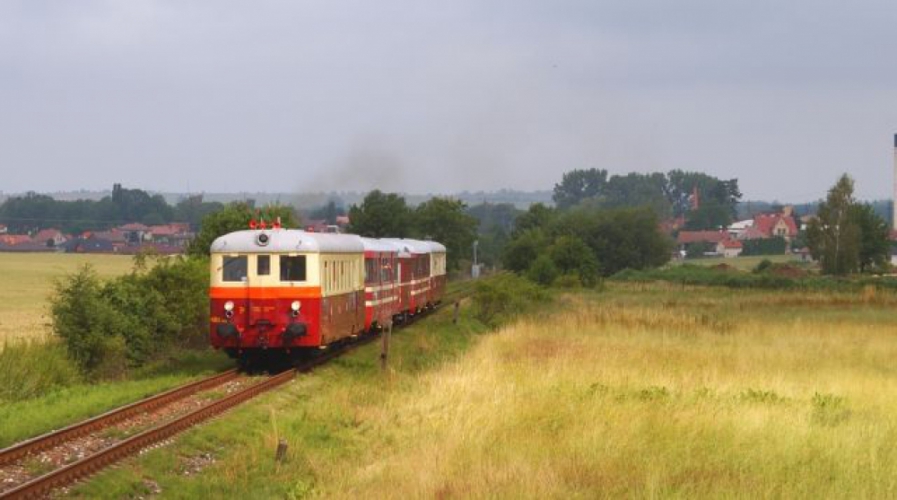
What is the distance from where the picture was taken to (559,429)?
651 inches

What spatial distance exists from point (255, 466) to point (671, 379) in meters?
10.6

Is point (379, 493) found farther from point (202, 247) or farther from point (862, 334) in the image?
point (202, 247)

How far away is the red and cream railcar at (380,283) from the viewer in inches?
1273

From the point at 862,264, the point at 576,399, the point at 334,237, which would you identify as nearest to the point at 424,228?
the point at 862,264

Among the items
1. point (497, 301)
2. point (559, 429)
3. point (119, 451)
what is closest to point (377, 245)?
point (497, 301)

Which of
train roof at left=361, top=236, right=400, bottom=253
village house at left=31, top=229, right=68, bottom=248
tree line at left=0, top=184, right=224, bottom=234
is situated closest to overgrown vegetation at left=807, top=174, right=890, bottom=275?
train roof at left=361, top=236, right=400, bottom=253

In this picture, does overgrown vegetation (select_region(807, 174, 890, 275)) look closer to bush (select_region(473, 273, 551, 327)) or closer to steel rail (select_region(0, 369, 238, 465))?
bush (select_region(473, 273, 551, 327))

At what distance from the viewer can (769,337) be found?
34.9 metres

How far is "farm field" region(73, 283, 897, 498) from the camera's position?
13.0 m

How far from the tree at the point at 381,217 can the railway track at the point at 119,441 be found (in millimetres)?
74301

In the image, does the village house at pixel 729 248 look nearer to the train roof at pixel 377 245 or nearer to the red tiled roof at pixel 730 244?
the red tiled roof at pixel 730 244

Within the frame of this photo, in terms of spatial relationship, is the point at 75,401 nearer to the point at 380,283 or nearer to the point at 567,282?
the point at 380,283

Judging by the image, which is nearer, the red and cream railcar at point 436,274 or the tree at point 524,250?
the red and cream railcar at point 436,274

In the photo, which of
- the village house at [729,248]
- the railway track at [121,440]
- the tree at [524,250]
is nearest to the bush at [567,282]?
the tree at [524,250]
